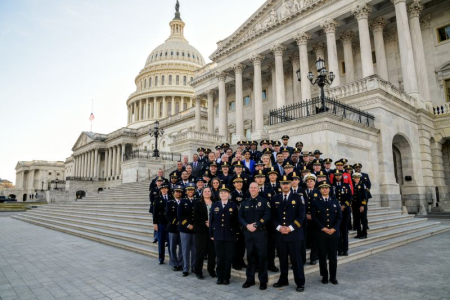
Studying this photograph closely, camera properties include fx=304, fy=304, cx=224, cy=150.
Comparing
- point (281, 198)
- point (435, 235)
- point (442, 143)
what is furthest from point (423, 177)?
point (281, 198)

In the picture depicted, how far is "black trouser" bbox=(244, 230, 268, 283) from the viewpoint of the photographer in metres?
6.09

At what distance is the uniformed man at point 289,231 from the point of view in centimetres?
603

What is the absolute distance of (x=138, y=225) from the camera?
43.4 ft

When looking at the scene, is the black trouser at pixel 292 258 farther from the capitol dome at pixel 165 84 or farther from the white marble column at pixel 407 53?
the capitol dome at pixel 165 84

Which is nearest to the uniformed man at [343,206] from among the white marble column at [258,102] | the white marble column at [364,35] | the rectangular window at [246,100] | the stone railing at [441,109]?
the white marble column at [364,35]

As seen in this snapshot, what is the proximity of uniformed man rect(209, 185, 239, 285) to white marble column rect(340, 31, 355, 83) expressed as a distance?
2324 centimetres

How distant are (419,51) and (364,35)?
444 centimetres

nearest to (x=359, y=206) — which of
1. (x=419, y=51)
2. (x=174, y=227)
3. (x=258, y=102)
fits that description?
(x=174, y=227)

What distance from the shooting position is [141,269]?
25.8 ft

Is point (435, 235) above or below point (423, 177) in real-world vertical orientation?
below

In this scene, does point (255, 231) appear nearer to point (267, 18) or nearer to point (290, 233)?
point (290, 233)

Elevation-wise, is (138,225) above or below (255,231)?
below

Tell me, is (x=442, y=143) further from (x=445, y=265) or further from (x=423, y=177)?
(x=445, y=265)

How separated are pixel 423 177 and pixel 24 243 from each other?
23174mm
